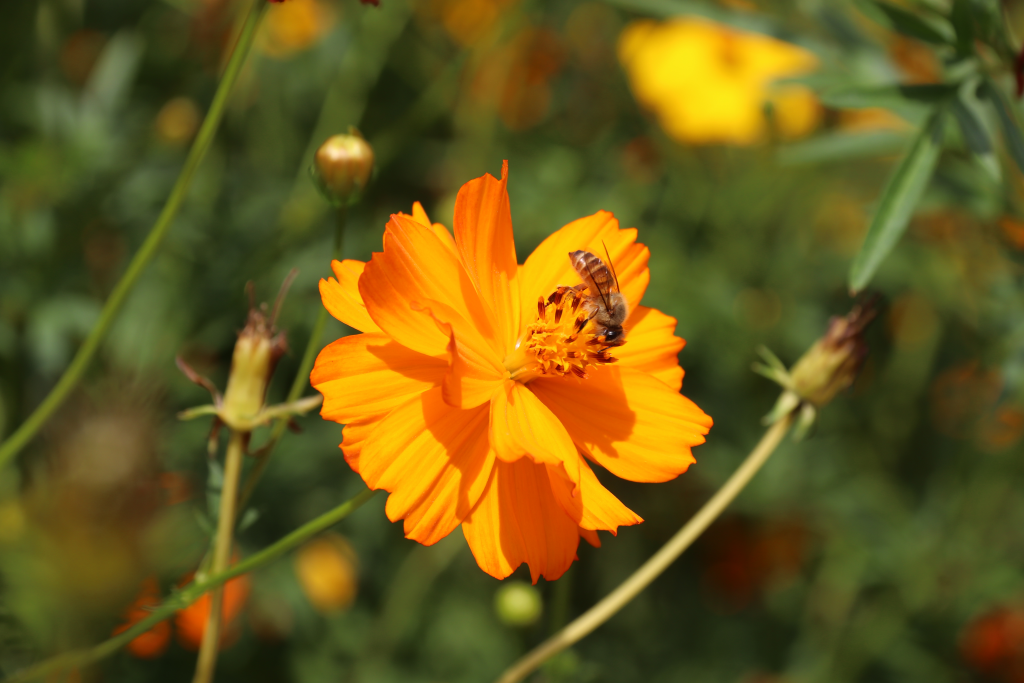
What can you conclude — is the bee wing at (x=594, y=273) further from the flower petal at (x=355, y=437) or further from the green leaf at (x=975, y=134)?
the green leaf at (x=975, y=134)

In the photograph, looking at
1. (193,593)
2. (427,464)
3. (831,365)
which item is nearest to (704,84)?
(831,365)

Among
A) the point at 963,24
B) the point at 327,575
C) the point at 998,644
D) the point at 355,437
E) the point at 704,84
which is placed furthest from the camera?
the point at 704,84

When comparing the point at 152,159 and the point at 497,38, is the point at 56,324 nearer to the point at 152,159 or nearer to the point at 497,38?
the point at 152,159

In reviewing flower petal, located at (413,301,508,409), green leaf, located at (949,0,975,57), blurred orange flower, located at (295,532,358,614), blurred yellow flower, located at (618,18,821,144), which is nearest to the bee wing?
flower petal, located at (413,301,508,409)

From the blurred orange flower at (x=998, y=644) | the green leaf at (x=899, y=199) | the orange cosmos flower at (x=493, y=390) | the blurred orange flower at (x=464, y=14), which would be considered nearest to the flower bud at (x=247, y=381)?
the orange cosmos flower at (x=493, y=390)

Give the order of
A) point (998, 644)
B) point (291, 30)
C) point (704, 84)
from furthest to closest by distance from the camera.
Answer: point (704, 84), point (291, 30), point (998, 644)

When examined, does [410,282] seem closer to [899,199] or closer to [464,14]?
[899,199]

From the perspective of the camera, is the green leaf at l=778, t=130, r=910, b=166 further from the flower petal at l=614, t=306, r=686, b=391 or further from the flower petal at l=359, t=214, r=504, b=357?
the flower petal at l=359, t=214, r=504, b=357
